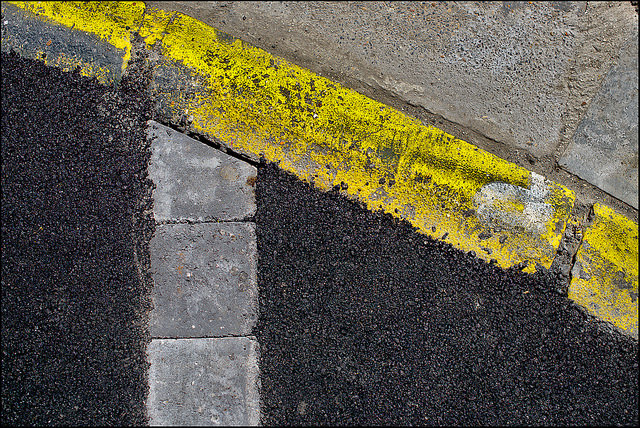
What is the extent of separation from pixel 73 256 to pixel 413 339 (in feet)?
6.37

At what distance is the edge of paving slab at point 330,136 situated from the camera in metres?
2.24

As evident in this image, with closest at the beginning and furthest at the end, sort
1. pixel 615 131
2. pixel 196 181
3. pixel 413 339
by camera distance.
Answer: pixel 413 339 < pixel 196 181 < pixel 615 131

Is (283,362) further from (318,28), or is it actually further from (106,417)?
(318,28)

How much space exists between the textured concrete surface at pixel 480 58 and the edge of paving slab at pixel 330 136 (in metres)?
0.13

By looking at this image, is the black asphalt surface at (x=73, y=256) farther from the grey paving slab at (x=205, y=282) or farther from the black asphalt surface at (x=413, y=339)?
the black asphalt surface at (x=413, y=339)

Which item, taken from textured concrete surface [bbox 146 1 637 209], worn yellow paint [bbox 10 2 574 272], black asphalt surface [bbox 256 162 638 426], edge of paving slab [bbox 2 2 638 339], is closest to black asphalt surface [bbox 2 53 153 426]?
edge of paving slab [bbox 2 2 638 339]

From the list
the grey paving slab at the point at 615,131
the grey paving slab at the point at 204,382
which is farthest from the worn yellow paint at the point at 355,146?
the grey paving slab at the point at 204,382

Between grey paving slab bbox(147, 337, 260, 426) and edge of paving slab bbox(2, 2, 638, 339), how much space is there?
3.52 ft

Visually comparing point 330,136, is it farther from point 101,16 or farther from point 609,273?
point 609,273

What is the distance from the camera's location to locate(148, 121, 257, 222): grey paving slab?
2260 mm

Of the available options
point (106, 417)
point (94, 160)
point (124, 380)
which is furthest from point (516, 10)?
point (106, 417)

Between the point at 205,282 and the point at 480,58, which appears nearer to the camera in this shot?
the point at 205,282

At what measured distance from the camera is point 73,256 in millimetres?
2209

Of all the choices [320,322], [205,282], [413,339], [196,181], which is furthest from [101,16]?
[413,339]
